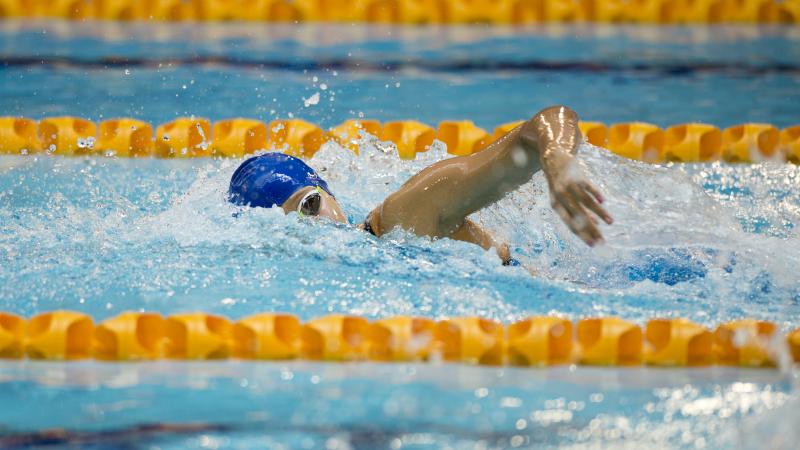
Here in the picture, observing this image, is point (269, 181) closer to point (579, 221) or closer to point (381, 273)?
point (381, 273)

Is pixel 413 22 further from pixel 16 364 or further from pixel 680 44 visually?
pixel 16 364

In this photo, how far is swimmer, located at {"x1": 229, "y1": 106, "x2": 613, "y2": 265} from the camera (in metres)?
2.12

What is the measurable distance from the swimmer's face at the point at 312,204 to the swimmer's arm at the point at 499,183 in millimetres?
117

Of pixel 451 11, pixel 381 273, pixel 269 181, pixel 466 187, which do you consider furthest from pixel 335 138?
pixel 451 11

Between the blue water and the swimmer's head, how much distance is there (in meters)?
0.04

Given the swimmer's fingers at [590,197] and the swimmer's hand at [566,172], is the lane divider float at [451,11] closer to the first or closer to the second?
the swimmer's hand at [566,172]

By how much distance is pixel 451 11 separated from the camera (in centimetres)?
562

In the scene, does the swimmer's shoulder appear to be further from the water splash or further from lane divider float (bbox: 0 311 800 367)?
lane divider float (bbox: 0 311 800 367)

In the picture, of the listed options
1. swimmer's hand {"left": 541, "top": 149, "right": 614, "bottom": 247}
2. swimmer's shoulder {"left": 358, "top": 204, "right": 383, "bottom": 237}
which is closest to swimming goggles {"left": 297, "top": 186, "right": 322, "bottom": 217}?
swimmer's shoulder {"left": 358, "top": 204, "right": 383, "bottom": 237}

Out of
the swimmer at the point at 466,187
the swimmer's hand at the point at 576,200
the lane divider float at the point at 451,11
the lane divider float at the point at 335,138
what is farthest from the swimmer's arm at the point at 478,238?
the lane divider float at the point at 451,11

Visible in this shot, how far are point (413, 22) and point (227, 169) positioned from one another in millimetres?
2371

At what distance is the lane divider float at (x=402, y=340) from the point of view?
92.7 inches

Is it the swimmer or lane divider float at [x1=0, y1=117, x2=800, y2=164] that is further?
lane divider float at [x1=0, y1=117, x2=800, y2=164]

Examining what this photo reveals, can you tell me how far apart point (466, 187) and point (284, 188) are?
559 millimetres
